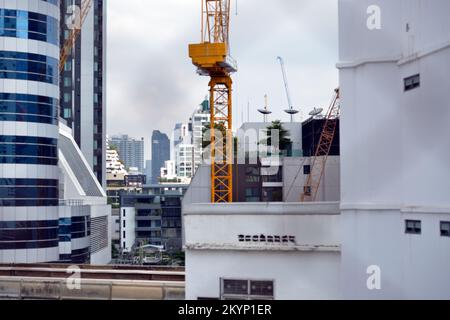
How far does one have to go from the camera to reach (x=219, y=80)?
1069 cm

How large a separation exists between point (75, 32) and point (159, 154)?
25.4m

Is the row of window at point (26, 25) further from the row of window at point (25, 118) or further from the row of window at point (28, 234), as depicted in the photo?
the row of window at point (28, 234)

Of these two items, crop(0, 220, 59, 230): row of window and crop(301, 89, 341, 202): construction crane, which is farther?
crop(301, 89, 341, 202): construction crane

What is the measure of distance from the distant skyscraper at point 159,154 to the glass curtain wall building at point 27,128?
31640 millimetres

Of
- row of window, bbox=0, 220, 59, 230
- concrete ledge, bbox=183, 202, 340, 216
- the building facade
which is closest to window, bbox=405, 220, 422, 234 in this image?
concrete ledge, bbox=183, 202, 340, 216

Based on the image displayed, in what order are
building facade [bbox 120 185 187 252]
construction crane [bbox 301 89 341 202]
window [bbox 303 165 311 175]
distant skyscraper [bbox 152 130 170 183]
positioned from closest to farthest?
construction crane [bbox 301 89 341 202] → window [bbox 303 165 311 175] → building facade [bbox 120 185 187 252] → distant skyscraper [bbox 152 130 170 183]

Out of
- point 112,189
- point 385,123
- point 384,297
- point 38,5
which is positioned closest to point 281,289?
point 384,297

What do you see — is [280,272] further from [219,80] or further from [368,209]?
[219,80]

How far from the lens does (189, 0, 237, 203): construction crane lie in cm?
970

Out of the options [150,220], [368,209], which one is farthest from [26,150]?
[150,220]

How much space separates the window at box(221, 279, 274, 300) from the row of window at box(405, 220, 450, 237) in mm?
491

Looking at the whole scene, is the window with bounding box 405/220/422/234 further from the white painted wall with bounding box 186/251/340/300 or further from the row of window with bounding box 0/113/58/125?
the row of window with bounding box 0/113/58/125

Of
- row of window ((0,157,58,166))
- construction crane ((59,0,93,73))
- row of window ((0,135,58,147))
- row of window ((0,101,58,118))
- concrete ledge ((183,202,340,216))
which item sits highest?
construction crane ((59,0,93,73))
